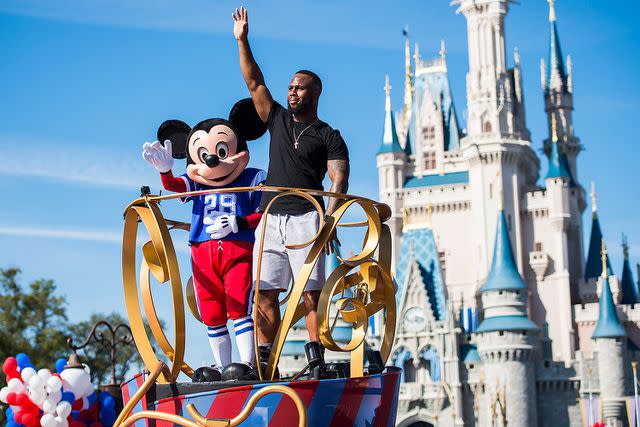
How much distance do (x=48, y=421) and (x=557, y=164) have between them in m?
44.1

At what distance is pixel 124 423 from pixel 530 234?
151 ft

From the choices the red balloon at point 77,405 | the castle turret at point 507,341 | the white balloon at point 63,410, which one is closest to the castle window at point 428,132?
the castle turret at point 507,341

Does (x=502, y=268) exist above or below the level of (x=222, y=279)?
above

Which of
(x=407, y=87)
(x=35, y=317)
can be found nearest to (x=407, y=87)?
(x=407, y=87)

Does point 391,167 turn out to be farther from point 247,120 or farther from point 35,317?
point 247,120

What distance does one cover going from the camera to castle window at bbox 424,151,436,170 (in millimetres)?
55906

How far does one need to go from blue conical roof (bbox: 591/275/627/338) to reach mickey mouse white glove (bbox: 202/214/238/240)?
3959 cm

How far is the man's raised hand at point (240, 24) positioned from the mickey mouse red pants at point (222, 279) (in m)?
1.23

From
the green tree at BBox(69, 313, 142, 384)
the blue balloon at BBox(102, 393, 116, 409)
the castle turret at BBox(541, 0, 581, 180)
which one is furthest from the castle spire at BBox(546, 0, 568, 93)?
the blue balloon at BBox(102, 393, 116, 409)

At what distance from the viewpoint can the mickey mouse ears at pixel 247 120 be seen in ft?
23.4

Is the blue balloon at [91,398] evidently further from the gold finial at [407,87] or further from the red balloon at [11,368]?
the gold finial at [407,87]

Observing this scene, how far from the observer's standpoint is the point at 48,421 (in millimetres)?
9133

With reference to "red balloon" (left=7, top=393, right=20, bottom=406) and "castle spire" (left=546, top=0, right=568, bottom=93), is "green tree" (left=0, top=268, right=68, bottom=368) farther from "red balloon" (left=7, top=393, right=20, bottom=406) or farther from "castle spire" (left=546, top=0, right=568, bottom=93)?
"castle spire" (left=546, top=0, right=568, bottom=93)

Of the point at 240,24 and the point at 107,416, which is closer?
the point at 240,24
